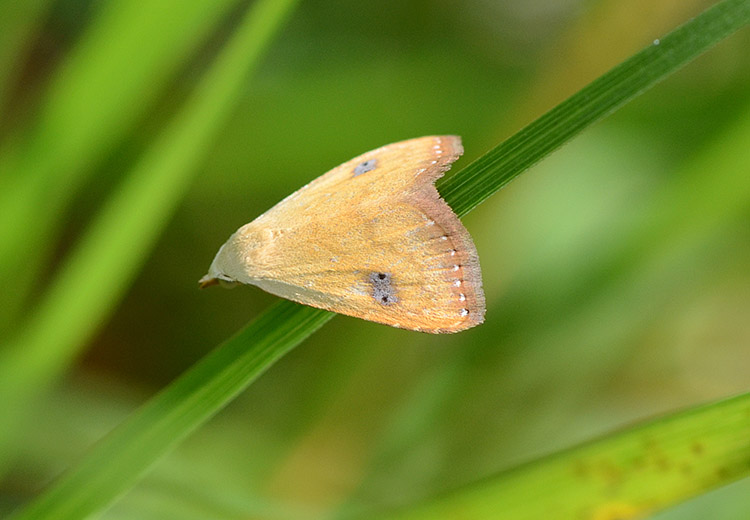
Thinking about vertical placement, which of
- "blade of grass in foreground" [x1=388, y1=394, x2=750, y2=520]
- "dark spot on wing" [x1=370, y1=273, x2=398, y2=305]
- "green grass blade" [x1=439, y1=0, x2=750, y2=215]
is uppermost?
"green grass blade" [x1=439, y1=0, x2=750, y2=215]

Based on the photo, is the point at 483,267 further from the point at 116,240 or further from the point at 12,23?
the point at 12,23

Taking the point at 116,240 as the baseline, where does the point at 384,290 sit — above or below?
below

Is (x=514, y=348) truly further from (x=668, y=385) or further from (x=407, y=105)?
(x=407, y=105)

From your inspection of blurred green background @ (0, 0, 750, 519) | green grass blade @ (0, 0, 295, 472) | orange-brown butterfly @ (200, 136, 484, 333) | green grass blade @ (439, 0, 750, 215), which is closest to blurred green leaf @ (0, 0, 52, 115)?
blurred green background @ (0, 0, 750, 519)

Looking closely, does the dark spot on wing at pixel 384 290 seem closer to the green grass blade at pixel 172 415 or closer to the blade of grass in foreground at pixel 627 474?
the green grass blade at pixel 172 415

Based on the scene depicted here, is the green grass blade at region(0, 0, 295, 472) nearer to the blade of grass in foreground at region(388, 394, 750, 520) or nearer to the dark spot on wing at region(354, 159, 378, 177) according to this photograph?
the dark spot on wing at region(354, 159, 378, 177)

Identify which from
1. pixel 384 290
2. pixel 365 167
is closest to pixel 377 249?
pixel 384 290

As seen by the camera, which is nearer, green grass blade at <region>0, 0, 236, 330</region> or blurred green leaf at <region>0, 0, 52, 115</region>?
green grass blade at <region>0, 0, 236, 330</region>
